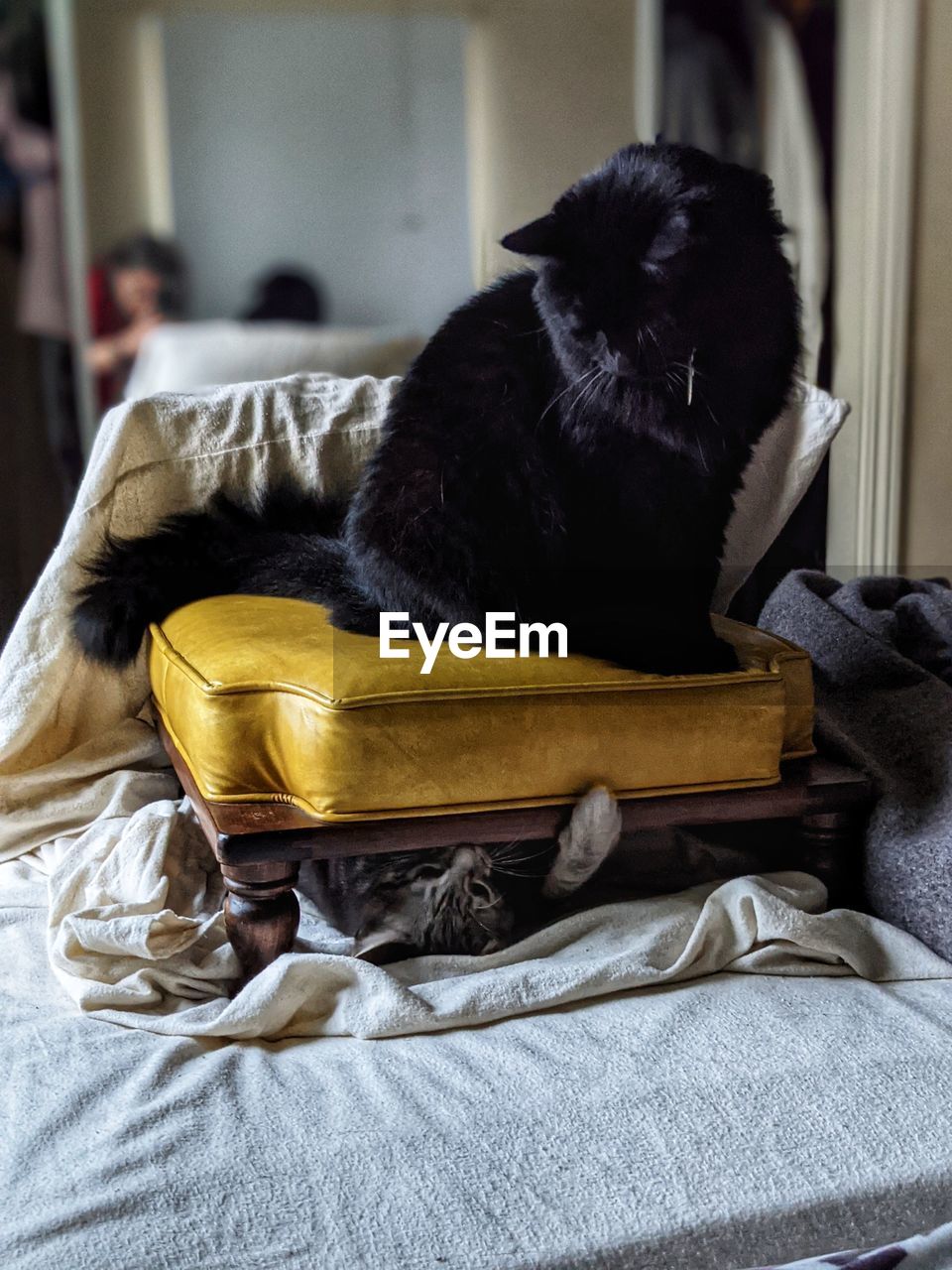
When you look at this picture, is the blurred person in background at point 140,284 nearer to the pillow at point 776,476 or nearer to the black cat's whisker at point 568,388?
the black cat's whisker at point 568,388

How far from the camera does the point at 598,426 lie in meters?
0.85

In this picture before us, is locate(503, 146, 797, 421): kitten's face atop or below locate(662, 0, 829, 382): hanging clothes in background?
below

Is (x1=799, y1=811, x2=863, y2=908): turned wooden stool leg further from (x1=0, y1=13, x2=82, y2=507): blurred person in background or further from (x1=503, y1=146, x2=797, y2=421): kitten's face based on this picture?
(x1=0, y1=13, x2=82, y2=507): blurred person in background

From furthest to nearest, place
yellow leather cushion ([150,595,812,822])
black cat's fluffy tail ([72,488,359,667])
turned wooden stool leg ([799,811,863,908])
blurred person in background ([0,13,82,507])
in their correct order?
black cat's fluffy tail ([72,488,359,667]) → turned wooden stool leg ([799,811,863,908]) → yellow leather cushion ([150,595,812,822]) → blurred person in background ([0,13,82,507])

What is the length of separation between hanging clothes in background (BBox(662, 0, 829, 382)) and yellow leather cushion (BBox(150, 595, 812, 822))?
450mm

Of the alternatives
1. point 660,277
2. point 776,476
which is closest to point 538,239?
point 660,277

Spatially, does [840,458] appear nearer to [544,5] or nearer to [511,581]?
[511,581]

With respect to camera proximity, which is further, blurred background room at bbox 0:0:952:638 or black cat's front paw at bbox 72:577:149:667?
black cat's front paw at bbox 72:577:149:667

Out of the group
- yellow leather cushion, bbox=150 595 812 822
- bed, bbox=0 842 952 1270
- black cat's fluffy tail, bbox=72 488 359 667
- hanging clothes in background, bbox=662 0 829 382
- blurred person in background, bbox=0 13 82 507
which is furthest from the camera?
black cat's fluffy tail, bbox=72 488 359 667

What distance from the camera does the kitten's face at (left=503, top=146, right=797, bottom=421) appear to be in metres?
0.75

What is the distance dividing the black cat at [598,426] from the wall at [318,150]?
0.29 metres

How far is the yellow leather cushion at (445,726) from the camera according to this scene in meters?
0.86

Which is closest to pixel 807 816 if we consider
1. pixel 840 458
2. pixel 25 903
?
pixel 840 458

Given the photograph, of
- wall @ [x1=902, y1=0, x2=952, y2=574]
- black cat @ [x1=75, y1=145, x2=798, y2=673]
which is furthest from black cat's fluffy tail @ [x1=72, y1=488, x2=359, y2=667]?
wall @ [x1=902, y1=0, x2=952, y2=574]
